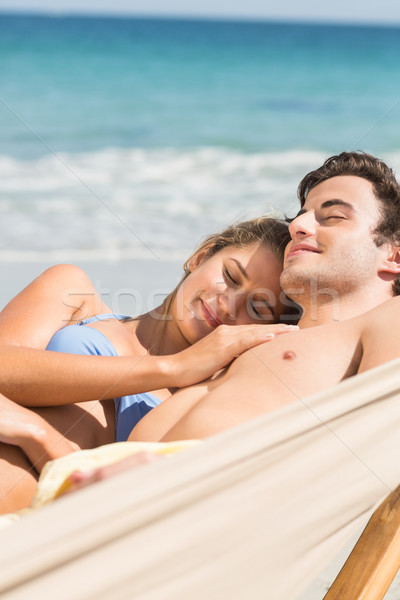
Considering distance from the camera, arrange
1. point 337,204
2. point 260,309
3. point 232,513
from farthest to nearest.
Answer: point 260,309
point 337,204
point 232,513

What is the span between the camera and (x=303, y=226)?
2096mm

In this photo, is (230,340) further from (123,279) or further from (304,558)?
(123,279)

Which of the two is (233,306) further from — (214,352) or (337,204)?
(337,204)

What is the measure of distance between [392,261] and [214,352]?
70cm

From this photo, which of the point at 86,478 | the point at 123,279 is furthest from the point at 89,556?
the point at 123,279

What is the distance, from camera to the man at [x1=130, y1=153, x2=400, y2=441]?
1.63m

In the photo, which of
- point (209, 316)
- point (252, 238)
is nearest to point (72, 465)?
point (209, 316)

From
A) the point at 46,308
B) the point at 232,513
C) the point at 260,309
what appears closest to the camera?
the point at 232,513

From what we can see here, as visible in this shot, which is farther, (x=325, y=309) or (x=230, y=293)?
Result: (x=230, y=293)

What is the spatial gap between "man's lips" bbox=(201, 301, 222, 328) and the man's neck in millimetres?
288

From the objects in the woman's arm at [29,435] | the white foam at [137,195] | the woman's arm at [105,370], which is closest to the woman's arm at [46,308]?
the woman's arm at [105,370]

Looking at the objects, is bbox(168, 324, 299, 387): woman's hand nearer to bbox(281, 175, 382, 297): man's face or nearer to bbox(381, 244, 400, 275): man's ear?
bbox(281, 175, 382, 297): man's face

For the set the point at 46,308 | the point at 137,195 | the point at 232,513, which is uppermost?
the point at 137,195

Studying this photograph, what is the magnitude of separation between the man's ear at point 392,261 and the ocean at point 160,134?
1.97 feet
